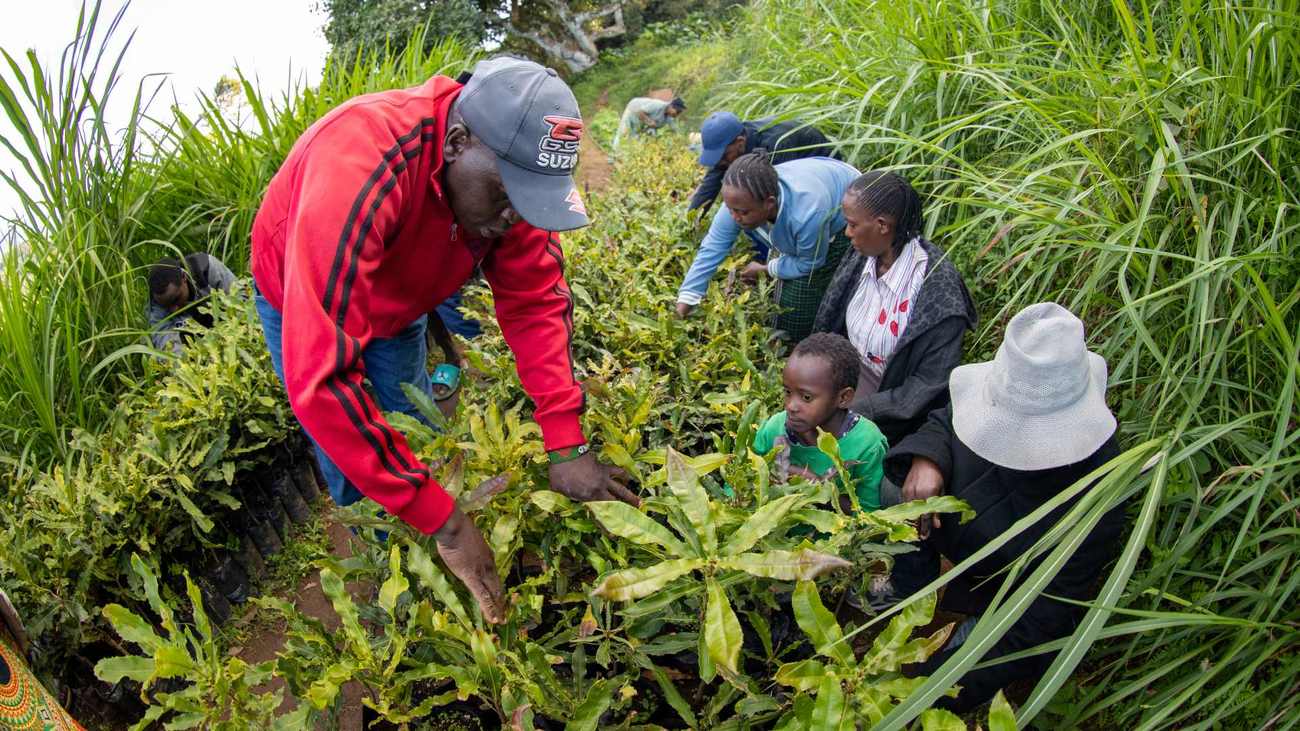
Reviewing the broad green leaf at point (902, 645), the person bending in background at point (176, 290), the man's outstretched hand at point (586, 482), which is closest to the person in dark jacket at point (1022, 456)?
the broad green leaf at point (902, 645)

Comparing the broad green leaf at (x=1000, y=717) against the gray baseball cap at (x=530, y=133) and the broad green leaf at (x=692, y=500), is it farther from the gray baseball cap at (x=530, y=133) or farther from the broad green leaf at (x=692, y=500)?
the gray baseball cap at (x=530, y=133)

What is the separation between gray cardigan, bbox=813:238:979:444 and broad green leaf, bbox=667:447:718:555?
146cm

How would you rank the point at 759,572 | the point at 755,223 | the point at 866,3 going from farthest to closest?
the point at 866,3, the point at 755,223, the point at 759,572

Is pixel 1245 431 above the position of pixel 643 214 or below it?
below

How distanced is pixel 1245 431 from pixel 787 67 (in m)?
4.40

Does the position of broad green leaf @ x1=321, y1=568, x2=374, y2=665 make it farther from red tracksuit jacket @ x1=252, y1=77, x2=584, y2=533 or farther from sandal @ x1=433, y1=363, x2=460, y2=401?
sandal @ x1=433, y1=363, x2=460, y2=401

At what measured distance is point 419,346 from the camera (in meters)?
2.76

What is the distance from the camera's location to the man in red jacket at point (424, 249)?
1.61 metres

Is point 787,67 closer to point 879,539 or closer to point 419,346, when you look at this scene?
point 419,346

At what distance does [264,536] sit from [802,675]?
2.88 meters

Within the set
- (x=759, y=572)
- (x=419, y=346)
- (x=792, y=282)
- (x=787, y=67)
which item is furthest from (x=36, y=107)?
(x=787, y=67)

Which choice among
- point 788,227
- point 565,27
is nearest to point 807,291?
point 788,227

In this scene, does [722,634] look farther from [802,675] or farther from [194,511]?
[194,511]

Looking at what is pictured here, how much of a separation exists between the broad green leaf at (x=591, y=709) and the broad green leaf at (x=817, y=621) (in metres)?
0.42
